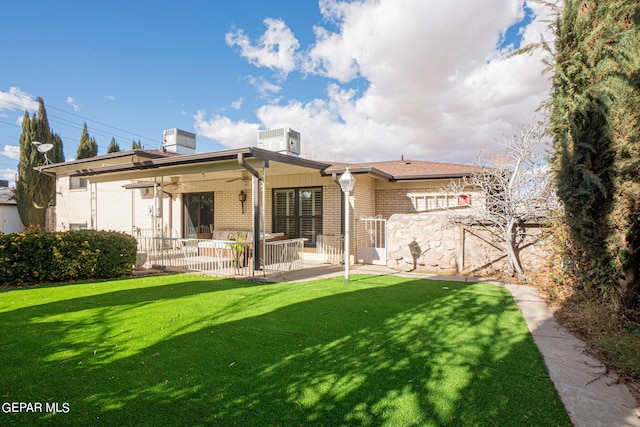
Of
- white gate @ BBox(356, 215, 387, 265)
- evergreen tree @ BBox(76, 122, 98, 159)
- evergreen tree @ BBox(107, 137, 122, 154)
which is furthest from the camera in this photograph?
evergreen tree @ BBox(107, 137, 122, 154)

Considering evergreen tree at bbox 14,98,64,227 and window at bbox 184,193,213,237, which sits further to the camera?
evergreen tree at bbox 14,98,64,227

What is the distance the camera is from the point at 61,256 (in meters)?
7.56

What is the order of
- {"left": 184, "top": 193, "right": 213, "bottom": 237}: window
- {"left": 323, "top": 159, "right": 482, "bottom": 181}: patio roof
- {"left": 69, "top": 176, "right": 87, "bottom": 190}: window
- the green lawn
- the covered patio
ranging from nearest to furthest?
the green lawn → the covered patio → {"left": 323, "top": 159, "right": 482, "bottom": 181}: patio roof → {"left": 184, "top": 193, "right": 213, "bottom": 237}: window → {"left": 69, "top": 176, "right": 87, "bottom": 190}: window

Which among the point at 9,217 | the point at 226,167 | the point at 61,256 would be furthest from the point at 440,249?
the point at 9,217

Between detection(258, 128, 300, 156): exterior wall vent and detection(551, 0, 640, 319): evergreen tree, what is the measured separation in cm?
922

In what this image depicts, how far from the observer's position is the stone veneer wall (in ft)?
28.6

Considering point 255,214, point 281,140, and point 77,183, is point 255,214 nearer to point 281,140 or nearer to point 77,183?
point 281,140

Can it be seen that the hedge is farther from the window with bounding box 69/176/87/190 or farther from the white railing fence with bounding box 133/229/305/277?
the window with bounding box 69/176/87/190

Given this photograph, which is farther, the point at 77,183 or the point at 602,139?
the point at 77,183

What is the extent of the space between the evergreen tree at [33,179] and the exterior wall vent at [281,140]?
15.9 m

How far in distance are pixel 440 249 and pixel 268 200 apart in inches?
258

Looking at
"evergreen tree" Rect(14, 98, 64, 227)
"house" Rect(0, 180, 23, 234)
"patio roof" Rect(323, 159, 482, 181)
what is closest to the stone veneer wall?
"patio roof" Rect(323, 159, 482, 181)

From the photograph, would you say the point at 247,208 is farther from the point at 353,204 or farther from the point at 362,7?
the point at 362,7

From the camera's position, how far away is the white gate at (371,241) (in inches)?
426
